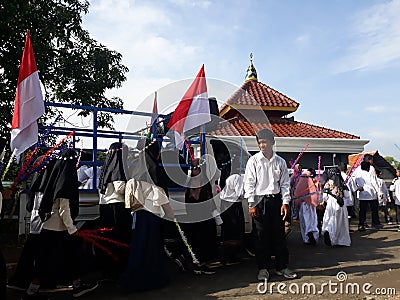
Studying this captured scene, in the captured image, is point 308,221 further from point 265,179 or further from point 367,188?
point 265,179

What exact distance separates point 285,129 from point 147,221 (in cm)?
828

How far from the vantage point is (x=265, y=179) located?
4965mm

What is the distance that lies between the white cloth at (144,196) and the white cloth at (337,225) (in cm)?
413

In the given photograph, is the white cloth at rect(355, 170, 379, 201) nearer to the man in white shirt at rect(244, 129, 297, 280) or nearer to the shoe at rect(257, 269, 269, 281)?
the man in white shirt at rect(244, 129, 297, 280)

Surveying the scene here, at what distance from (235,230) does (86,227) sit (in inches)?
89.4

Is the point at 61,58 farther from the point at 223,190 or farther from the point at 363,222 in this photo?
the point at 363,222

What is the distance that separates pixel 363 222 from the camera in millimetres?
8977

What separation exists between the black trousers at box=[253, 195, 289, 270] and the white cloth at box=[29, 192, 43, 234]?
2687mm

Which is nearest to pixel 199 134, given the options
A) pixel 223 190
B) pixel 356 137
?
pixel 223 190

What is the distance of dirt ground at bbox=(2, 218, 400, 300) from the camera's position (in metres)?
4.35

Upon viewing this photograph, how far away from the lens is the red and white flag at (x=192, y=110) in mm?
6000

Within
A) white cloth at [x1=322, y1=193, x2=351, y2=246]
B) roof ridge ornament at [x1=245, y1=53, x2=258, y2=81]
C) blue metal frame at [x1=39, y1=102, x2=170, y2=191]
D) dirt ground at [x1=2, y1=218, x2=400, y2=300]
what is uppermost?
roof ridge ornament at [x1=245, y1=53, x2=258, y2=81]

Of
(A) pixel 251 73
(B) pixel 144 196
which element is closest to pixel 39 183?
(B) pixel 144 196

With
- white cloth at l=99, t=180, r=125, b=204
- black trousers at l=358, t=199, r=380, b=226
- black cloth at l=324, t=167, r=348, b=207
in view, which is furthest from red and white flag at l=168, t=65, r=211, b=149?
black trousers at l=358, t=199, r=380, b=226
